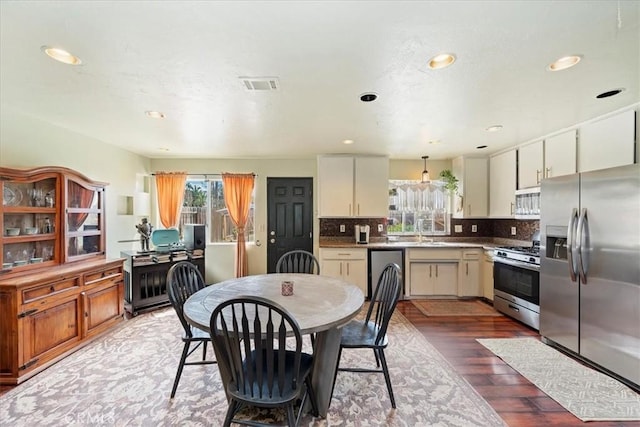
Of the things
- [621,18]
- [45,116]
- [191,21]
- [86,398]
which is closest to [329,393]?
[86,398]

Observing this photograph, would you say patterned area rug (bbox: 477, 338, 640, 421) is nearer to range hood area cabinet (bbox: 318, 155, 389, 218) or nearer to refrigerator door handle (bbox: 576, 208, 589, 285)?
refrigerator door handle (bbox: 576, 208, 589, 285)

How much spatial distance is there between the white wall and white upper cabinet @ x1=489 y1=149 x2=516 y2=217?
561cm

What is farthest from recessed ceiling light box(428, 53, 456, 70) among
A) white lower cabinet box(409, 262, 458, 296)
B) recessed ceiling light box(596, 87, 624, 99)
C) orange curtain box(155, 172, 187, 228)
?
orange curtain box(155, 172, 187, 228)

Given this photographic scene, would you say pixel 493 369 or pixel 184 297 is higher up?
pixel 184 297

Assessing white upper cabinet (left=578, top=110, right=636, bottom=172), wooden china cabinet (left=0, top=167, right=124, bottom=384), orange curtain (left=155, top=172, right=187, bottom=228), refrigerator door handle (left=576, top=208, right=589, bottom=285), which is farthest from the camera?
orange curtain (left=155, top=172, right=187, bottom=228)

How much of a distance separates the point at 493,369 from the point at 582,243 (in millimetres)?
1319

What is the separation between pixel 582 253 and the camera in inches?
99.7

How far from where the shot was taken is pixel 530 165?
3893 millimetres

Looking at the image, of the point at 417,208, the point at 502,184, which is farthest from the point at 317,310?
the point at 502,184

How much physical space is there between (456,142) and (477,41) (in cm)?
255

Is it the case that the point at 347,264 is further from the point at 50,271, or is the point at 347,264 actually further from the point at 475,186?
the point at 50,271

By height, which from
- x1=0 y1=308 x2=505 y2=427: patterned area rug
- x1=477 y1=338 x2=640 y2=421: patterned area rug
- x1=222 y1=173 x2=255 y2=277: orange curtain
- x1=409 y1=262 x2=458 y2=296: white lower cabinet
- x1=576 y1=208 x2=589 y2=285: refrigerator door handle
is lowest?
x1=0 y1=308 x2=505 y2=427: patterned area rug

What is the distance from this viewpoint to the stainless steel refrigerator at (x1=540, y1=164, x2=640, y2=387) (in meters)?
2.22

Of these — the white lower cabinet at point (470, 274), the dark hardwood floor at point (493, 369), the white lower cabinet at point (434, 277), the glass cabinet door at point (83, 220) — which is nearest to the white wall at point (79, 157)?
the glass cabinet door at point (83, 220)
